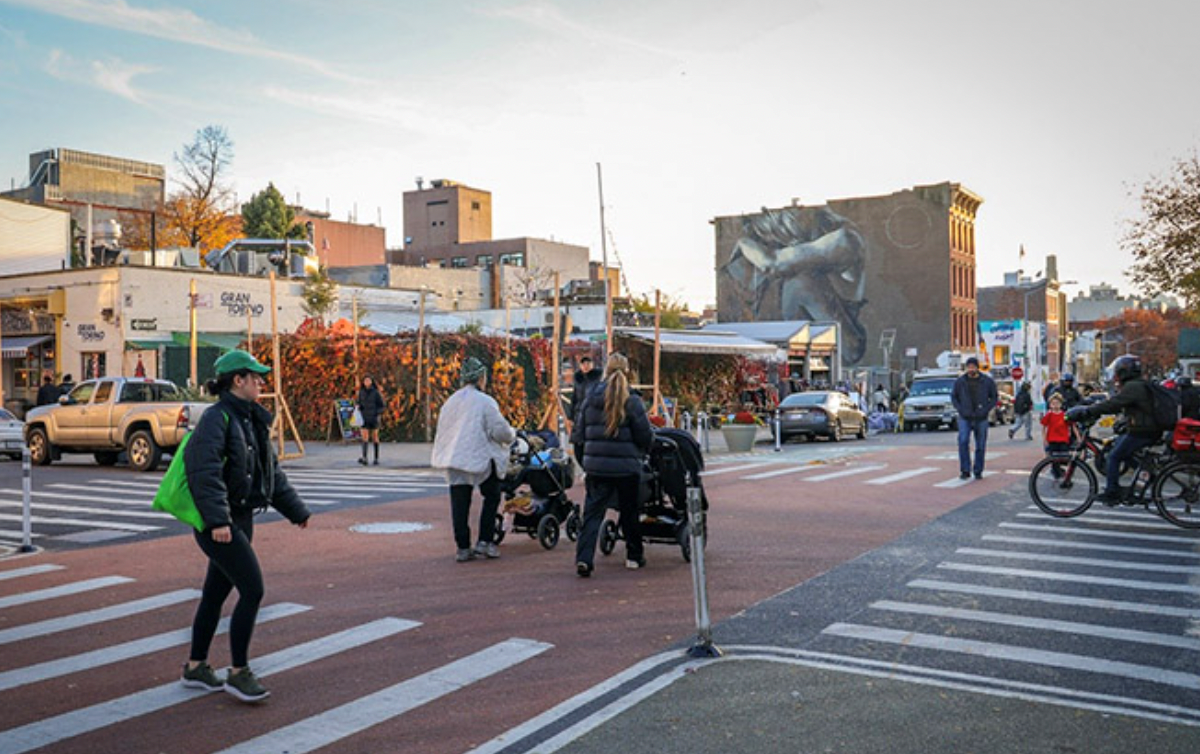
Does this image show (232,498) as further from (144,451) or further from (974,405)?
(144,451)

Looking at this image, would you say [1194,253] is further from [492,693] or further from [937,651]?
[492,693]

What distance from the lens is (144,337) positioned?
33656 mm

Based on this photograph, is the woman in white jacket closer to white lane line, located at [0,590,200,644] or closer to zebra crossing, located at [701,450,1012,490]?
white lane line, located at [0,590,200,644]

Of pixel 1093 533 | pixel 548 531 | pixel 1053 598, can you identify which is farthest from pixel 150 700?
pixel 1093 533

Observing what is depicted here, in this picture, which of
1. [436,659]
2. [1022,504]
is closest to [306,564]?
[436,659]

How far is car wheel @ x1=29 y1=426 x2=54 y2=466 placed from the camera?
2267cm

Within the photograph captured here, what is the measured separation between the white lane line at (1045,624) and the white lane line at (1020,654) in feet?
1.99

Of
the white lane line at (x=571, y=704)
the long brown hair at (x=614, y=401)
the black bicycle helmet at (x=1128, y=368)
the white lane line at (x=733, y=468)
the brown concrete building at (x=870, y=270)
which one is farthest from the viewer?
the brown concrete building at (x=870, y=270)

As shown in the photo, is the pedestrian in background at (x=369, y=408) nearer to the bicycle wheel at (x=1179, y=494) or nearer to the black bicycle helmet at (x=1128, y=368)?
the black bicycle helmet at (x=1128, y=368)

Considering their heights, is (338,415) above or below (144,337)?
below

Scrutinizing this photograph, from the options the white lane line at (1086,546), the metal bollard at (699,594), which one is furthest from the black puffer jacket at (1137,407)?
the metal bollard at (699,594)

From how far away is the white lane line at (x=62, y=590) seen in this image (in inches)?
339

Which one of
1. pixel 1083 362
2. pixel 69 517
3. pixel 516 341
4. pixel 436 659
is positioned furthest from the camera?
pixel 1083 362

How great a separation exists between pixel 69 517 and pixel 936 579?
1080 cm
